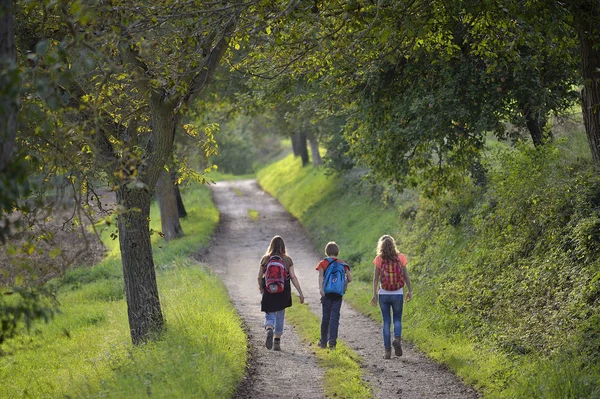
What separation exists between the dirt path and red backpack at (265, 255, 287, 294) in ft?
3.45

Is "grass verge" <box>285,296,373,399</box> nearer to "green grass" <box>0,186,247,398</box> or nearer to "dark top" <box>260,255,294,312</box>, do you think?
"dark top" <box>260,255,294,312</box>

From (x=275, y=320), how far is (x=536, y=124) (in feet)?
25.4

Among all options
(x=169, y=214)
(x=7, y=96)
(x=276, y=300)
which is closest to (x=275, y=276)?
(x=276, y=300)

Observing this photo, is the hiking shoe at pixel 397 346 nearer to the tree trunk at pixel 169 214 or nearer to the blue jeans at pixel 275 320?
the blue jeans at pixel 275 320

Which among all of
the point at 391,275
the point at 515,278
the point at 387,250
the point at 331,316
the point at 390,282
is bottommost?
the point at 331,316

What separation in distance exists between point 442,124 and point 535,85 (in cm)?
194

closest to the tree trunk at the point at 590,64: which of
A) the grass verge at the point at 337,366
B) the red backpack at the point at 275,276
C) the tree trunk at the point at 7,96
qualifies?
the grass verge at the point at 337,366

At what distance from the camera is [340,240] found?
2628cm

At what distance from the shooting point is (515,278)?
12055mm

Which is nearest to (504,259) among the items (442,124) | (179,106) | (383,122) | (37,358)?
(442,124)

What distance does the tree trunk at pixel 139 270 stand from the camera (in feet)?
35.8

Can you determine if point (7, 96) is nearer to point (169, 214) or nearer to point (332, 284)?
point (332, 284)

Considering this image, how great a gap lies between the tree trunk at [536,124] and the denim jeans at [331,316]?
20.0 ft

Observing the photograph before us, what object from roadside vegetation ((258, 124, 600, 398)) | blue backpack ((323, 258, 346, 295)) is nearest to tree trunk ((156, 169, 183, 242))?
roadside vegetation ((258, 124, 600, 398))
